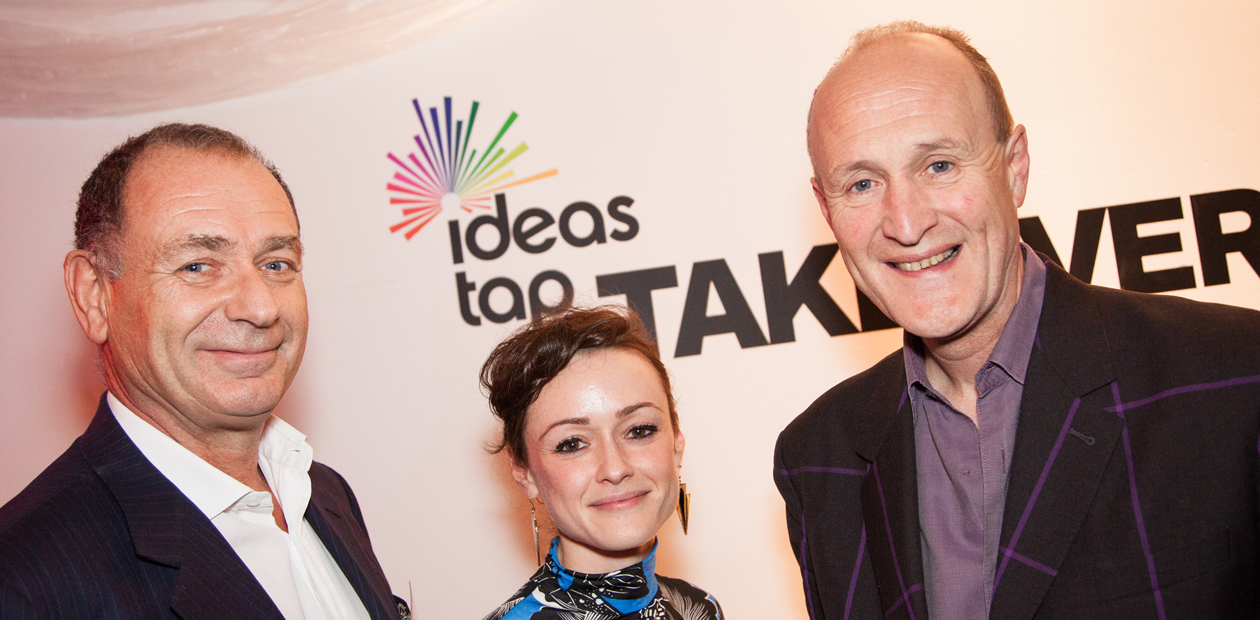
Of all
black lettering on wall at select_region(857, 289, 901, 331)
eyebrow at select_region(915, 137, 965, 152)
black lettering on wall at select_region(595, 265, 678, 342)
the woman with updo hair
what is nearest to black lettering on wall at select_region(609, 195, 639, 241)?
black lettering on wall at select_region(595, 265, 678, 342)

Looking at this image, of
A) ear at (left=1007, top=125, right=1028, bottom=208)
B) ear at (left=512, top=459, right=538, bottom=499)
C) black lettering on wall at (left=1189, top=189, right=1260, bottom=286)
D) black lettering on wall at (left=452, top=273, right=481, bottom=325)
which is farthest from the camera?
black lettering on wall at (left=452, top=273, right=481, bottom=325)

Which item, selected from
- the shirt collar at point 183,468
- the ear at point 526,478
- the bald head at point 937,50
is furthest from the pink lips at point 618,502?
the bald head at point 937,50

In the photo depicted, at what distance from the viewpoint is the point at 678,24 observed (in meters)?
3.12

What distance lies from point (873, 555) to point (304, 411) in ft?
7.57

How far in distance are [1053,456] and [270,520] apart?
5.12 feet

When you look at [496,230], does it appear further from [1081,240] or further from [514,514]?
[1081,240]

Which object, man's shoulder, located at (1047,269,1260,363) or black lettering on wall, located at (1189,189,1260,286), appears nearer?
man's shoulder, located at (1047,269,1260,363)

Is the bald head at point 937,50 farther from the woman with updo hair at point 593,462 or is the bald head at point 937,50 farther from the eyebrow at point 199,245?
the eyebrow at point 199,245

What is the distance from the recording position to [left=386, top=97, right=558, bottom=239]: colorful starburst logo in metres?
3.19

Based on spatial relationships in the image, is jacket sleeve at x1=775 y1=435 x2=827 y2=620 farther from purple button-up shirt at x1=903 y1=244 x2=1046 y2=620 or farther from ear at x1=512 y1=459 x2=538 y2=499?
ear at x1=512 y1=459 x2=538 y2=499

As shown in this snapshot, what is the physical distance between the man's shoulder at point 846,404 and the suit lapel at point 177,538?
1.19 m

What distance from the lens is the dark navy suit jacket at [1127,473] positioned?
137 centimetres

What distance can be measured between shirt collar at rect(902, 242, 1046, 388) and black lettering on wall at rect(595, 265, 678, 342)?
57.6 inches

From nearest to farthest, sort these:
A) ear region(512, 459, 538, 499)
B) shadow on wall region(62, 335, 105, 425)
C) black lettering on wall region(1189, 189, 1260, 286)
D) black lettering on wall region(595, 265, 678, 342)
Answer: ear region(512, 459, 538, 499) < black lettering on wall region(1189, 189, 1260, 286) < black lettering on wall region(595, 265, 678, 342) < shadow on wall region(62, 335, 105, 425)
